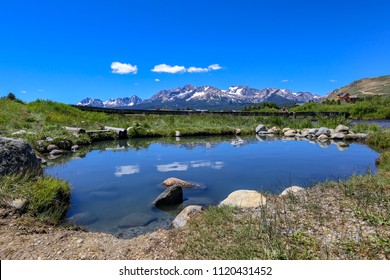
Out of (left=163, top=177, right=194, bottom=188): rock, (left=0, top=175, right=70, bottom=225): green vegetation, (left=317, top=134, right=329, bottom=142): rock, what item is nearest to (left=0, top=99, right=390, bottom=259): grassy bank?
(left=0, top=175, right=70, bottom=225): green vegetation

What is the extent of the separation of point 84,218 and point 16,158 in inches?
101

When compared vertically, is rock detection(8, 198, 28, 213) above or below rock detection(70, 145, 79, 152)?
below

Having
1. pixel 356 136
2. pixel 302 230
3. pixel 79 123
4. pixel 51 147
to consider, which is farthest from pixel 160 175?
pixel 79 123

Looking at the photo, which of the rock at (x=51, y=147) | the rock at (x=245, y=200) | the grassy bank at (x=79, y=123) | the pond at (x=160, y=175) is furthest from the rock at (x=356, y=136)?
the rock at (x=51, y=147)

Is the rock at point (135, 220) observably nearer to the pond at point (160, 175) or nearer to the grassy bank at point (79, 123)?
the pond at point (160, 175)

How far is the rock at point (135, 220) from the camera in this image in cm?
688

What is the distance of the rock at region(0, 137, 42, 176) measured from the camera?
24.1ft

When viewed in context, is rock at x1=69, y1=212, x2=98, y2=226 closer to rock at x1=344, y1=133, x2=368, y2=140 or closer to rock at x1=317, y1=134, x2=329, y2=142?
rock at x1=317, y1=134, x2=329, y2=142

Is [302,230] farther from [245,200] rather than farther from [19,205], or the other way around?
[19,205]

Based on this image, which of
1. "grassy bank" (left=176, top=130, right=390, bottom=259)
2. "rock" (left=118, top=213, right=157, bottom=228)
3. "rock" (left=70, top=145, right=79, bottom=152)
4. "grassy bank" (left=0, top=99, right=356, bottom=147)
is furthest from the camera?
"grassy bank" (left=0, top=99, right=356, bottom=147)

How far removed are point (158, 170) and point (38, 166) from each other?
17.5 ft

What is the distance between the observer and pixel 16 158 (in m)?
7.75

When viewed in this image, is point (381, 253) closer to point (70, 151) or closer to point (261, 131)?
point (70, 151)

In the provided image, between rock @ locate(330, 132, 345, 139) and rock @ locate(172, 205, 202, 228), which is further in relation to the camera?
rock @ locate(330, 132, 345, 139)
